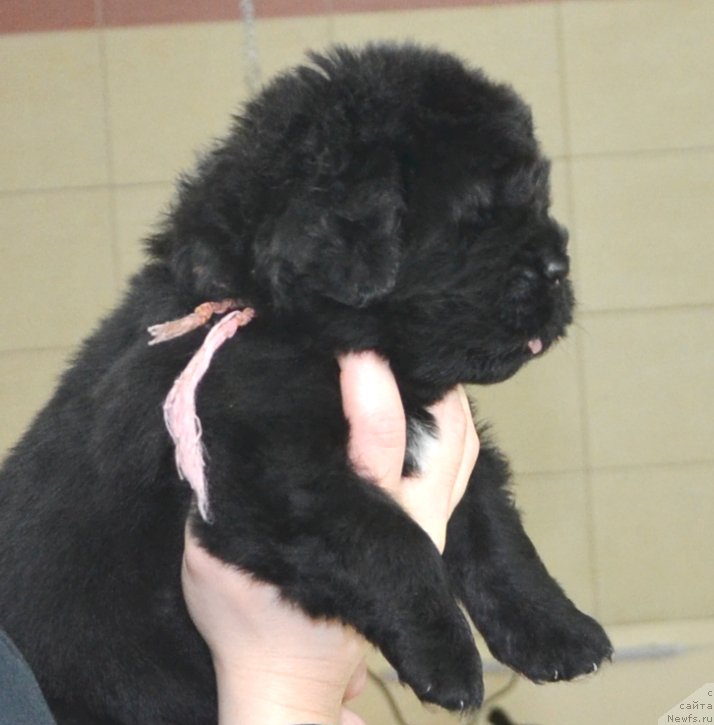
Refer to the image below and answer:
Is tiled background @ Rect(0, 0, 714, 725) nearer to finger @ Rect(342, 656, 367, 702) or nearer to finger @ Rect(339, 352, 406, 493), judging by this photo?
finger @ Rect(342, 656, 367, 702)

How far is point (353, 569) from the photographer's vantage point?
1307 mm

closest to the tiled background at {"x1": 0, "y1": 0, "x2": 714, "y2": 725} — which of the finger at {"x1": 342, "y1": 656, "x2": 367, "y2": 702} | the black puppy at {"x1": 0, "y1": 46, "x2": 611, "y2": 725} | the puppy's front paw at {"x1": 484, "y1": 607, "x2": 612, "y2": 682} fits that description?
the finger at {"x1": 342, "y1": 656, "x2": 367, "y2": 702}

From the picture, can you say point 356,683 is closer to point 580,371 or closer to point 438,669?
point 438,669

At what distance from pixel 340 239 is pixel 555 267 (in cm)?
29

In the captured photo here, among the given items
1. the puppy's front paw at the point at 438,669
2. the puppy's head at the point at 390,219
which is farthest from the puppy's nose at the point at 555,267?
the puppy's front paw at the point at 438,669

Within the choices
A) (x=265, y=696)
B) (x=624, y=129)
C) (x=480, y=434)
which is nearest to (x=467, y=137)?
(x=480, y=434)

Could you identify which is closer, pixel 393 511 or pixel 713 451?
pixel 393 511

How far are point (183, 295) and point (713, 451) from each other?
239cm

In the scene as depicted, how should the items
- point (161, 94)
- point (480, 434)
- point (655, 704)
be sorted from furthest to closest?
point (161, 94) → point (655, 704) → point (480, 434)

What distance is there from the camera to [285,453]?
130cm

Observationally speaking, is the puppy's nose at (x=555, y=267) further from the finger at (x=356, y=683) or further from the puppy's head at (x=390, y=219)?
the finger at (x=356, y=683)

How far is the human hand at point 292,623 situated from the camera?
1.35 metres

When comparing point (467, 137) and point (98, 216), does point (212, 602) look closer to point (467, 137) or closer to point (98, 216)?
point (467, 137)

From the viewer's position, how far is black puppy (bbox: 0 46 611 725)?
1.30m
